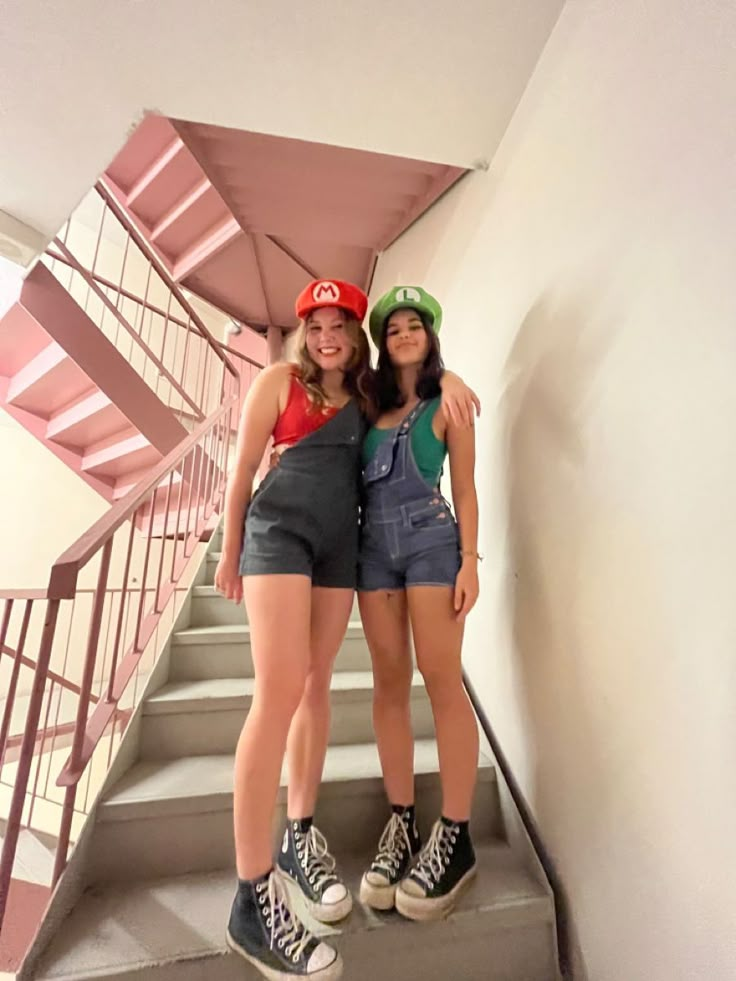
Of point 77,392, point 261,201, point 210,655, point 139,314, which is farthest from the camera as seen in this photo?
point 139,314

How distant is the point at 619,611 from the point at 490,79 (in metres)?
1.27

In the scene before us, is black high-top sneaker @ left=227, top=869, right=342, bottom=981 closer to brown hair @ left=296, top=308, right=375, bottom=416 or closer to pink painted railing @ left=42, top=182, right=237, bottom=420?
brown hair @ left=296, top=308, right=375, bottom=416

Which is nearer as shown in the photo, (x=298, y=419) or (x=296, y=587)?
(x=296, y=587)

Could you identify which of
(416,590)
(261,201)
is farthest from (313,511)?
(261,201)

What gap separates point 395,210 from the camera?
2.20m

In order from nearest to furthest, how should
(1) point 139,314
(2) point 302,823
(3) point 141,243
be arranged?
(2) point 302,823
(3) point 141,243
(1) point 139,314

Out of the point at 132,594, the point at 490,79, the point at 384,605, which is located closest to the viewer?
the point at 384,605

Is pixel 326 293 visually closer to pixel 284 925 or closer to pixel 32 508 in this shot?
pixel 284 925

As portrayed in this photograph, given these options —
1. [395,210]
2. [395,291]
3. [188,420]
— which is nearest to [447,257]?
[395,210]

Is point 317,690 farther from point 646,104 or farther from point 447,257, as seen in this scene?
point 447,257

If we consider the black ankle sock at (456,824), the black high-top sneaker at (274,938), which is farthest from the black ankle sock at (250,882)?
the black ankle sock at (456,824)

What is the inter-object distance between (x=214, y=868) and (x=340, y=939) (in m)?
0.36

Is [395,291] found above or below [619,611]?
above

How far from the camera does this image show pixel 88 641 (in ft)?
3.92
